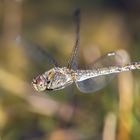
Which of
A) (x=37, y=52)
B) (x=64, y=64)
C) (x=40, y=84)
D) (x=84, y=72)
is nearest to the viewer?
(x=40, y=84)

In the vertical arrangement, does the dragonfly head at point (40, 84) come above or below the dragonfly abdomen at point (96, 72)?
below

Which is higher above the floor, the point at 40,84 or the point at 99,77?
the point at 99,77

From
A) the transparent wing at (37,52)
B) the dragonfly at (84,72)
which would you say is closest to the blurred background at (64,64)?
the transparent wing at (37,52)

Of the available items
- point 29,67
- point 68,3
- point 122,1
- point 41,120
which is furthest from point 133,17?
point 41,120

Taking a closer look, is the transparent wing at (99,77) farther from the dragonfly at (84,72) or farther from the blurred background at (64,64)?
the blurred background at (64,64)

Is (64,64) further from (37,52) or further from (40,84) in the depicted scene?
(40,84)

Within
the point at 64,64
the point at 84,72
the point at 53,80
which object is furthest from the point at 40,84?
the point at 64,64

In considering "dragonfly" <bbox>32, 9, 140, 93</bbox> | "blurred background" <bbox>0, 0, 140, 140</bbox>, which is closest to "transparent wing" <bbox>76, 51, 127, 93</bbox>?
"dragonfly" <bbox>32, 9, 140, 93</bbox>
